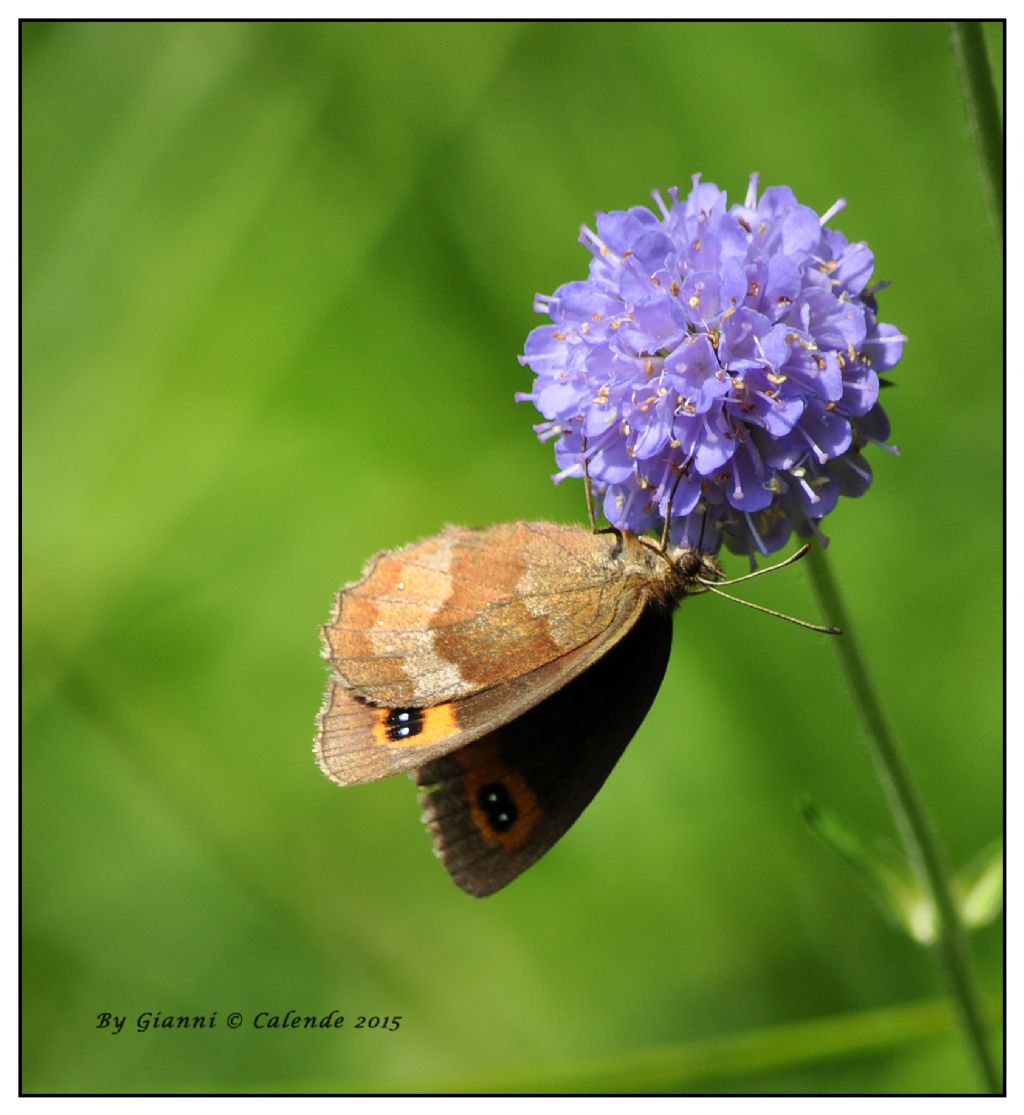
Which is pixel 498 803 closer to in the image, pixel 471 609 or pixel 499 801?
pixel 499 801

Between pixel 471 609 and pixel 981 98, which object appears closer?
pixel 981 98

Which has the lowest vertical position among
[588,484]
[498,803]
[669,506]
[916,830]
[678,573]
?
[916,830]

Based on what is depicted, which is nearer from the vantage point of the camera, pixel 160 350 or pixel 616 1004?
pixel 616 1004

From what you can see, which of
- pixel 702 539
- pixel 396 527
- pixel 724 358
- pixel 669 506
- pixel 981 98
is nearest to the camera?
pixel 981 98

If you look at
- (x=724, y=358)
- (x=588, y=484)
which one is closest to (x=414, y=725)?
(x=588, y=484)

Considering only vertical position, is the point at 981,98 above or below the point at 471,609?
above

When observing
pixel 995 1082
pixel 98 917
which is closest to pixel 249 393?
pixel 98 917
